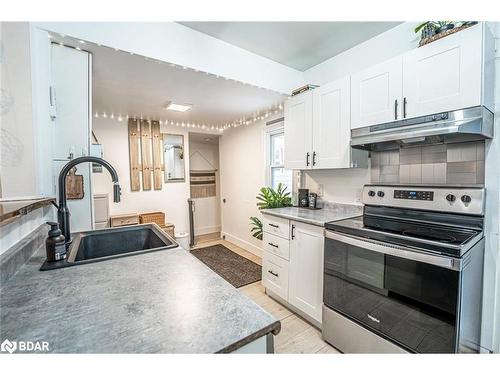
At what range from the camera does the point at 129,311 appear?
0.65m

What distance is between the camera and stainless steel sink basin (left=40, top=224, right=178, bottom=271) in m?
1.32

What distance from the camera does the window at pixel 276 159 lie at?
3.39 meters

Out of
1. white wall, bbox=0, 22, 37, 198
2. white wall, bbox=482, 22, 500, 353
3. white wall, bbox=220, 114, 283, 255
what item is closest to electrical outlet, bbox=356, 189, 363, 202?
white wall, bbox=482, 22, 500, 353

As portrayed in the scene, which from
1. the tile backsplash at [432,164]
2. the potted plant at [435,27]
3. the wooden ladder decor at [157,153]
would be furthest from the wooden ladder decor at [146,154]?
the potted plant at [435,27]

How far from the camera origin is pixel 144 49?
1.80 m

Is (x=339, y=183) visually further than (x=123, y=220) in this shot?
No

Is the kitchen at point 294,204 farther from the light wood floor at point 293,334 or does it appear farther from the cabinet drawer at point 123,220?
the cabinet drawer at point 123,220

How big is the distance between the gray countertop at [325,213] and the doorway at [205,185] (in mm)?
2807

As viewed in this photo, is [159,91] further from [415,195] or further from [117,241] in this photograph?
[415,195]

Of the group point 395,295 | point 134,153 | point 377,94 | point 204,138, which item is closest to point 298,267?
point 395,295

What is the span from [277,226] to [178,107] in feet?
7.22
